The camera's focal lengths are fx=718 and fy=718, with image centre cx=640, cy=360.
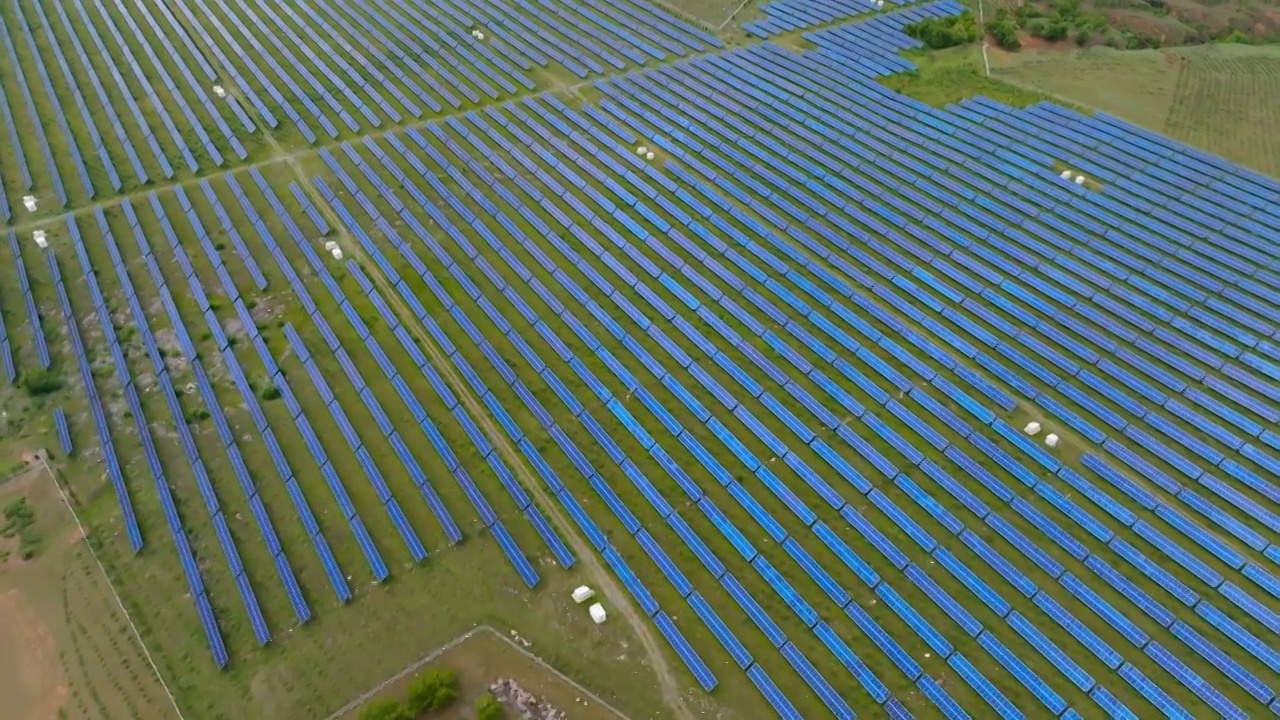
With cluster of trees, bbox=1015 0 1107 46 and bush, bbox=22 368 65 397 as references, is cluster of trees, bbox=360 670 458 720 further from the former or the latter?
cluster of trees, bbox=1015 0 1107 46

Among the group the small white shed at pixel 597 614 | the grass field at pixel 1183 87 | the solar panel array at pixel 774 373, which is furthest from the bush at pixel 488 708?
the grass field at pixel 1183 87

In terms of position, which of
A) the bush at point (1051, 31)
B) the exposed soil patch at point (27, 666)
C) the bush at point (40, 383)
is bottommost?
the exposed soil patch at point (27, 666)

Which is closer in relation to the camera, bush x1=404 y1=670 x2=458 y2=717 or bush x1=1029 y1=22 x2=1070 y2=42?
bush x1=404 y1=670 x2=458 y2=717

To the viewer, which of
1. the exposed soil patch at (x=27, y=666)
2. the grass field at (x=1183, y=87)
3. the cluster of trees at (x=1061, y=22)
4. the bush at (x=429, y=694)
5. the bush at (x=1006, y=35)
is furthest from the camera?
the cluster of trees at (x=1061, y=22)

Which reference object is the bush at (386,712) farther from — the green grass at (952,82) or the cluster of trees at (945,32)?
the cluster of trees at (945,32)

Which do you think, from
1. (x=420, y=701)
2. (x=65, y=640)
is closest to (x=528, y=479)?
(x=420, y=701)

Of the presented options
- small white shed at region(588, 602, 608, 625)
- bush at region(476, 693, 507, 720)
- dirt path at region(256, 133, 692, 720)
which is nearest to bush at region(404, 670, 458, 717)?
bush at region(476, 693, 507, 720)

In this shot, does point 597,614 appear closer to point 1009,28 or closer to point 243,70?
point 243,70
